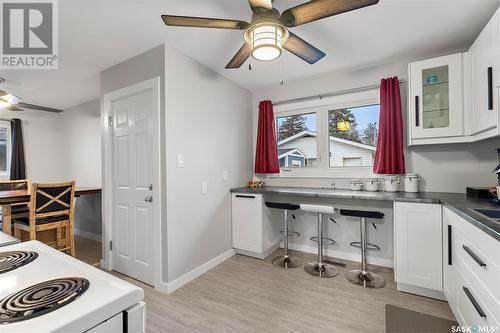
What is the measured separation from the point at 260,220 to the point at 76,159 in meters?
3.97

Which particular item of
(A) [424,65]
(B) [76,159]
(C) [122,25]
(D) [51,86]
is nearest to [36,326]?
(C) [122,25]

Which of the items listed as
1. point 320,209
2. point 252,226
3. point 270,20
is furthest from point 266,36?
point 252,226

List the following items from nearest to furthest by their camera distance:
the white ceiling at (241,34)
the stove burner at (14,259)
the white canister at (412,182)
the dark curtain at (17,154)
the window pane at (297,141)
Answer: the stove burner at (14,259)
the white ceiling at (241,34)
the white canister at (412,182)
the window pane at (297,141)
the dark curtain at (17,154)

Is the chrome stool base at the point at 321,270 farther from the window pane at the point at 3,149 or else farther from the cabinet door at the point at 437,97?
the window pane at the point at 3,149

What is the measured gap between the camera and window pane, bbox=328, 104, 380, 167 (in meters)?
3.00

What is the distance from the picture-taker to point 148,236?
2.43 metres

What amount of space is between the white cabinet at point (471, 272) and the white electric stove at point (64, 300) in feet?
5.26

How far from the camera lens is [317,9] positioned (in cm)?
141

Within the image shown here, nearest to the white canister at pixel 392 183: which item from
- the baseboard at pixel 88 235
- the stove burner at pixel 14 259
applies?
the stove burner at pixel 14 259

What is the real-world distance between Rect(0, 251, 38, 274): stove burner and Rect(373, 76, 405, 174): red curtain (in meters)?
3.05

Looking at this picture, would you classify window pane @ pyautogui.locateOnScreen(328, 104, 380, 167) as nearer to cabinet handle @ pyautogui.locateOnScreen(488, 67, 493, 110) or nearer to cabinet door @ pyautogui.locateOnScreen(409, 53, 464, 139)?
cabinet door @ pyautogui.locateOnScreen(409, 53, 464, 139)

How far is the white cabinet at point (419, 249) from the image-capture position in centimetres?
201

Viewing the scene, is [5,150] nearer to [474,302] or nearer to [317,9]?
[317,9]

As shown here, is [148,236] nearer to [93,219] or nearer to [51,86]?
[93,219]
